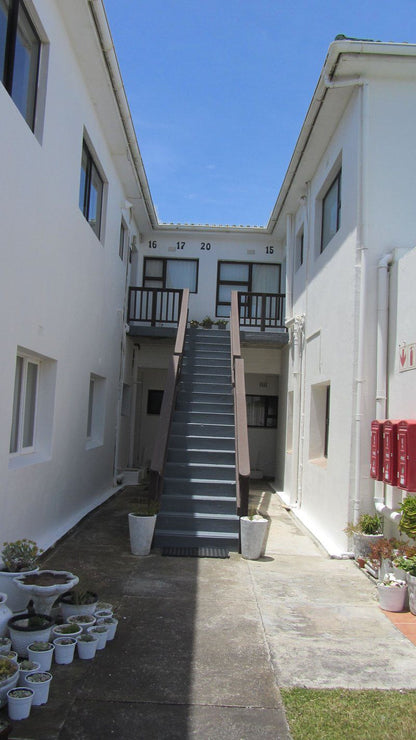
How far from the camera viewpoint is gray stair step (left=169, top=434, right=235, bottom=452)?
27.1 ft

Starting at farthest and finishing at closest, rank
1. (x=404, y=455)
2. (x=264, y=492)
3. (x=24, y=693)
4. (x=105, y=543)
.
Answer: (x=264, y=492) < (x=105, y=543) < (x=404, y=455) < (x=24, y=693)

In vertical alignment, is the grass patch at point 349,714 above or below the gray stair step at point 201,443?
below

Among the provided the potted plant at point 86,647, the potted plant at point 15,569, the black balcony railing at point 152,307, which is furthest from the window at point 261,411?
the potted plant at point 86,647

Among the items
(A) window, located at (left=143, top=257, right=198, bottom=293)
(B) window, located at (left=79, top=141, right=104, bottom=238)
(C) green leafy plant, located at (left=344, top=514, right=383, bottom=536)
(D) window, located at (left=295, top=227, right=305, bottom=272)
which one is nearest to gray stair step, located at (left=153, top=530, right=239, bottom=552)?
(C) green leafy plant, located at (left=344, top=514, right=383, bottom=536)

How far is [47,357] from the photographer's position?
6395 millimetres

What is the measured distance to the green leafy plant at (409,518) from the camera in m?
4.98

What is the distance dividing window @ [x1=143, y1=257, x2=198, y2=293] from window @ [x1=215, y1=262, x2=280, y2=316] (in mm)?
680

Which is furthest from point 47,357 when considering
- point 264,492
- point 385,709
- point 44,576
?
→ point 264,492

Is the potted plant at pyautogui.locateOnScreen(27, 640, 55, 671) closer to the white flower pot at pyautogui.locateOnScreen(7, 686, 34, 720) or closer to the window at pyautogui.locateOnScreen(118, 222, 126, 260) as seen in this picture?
the white flower pot at pyautogui.locateOnScreen(7, 686, 34, 720)

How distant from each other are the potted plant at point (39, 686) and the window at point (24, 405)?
2891 mm

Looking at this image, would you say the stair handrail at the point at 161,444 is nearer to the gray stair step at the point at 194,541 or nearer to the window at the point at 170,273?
the gray stair step at the point at 194,541

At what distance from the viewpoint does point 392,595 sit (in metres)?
5.04

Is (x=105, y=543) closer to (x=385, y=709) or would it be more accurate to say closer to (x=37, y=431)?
(x=37, y=431)

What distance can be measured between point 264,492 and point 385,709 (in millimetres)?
9119
